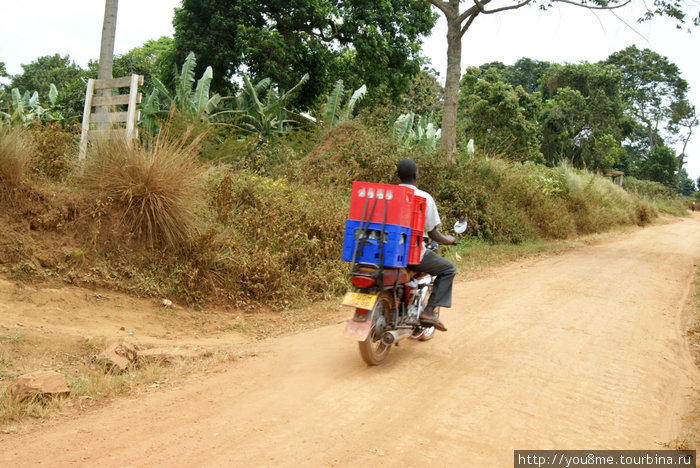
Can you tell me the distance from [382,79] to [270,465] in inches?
828

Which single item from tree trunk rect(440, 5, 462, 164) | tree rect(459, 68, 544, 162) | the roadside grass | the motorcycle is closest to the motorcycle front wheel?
the motorcycle

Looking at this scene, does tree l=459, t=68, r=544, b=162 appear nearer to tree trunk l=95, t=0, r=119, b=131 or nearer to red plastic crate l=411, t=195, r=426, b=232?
tree trunk l=95, t=0, r=119, b=131

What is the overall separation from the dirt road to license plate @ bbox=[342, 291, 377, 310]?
65cm

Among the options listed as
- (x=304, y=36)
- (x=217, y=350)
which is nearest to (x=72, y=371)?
(x=217, y=350)

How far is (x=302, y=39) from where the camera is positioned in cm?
2067

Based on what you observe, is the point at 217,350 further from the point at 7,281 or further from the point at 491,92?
the point at 491,92

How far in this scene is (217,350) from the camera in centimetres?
573

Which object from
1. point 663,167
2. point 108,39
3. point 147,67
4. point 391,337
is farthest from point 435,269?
point 663,167

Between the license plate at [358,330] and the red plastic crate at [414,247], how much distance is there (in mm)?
776

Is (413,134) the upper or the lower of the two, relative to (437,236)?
upper

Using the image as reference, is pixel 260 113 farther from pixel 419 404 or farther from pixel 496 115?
pixel 496 115

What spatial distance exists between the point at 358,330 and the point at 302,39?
17.9 meters

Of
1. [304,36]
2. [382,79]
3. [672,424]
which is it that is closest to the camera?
[672,424]

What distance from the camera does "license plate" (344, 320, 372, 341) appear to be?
484 cm
